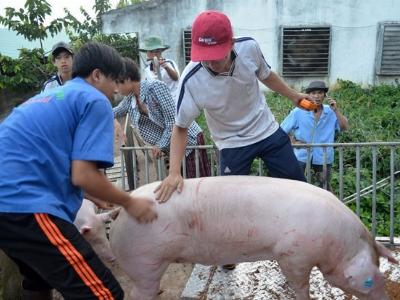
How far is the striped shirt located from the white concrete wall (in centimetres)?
774

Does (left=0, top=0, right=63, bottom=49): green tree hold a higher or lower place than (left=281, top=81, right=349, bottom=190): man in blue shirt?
higher

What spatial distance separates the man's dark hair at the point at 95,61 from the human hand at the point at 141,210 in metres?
0.64

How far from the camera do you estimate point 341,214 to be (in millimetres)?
2377

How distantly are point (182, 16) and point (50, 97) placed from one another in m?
10.2

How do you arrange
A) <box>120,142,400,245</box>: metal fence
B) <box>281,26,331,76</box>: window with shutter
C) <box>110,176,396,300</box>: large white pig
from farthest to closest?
<box>281,26,331,76</box>: window with shutter, <box>120,142,400,245</box>: metal fence, <box>110,176,396,300</box>: large white pig

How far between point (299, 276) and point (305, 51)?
10.2m


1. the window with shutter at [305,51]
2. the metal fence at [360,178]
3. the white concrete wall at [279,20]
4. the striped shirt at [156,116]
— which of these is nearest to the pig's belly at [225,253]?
the metal fence at [360,178]

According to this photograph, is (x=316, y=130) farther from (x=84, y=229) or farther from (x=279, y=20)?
(x=279, y=20)

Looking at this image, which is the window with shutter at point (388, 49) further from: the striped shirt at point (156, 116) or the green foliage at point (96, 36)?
the striped shirt at point (156, 116)

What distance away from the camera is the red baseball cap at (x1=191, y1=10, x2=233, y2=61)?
249 centimetres

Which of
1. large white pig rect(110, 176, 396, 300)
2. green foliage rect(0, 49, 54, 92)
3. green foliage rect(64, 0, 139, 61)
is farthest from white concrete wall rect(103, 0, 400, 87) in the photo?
large white pig rect(110, 176, 396, 300)

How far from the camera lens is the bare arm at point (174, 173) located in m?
2.46

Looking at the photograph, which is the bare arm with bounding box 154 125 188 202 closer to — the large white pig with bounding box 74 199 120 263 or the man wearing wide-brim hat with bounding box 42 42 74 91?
the large white pig with bounding box 74 199 120 263

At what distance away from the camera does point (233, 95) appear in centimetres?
280
